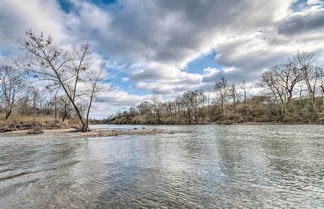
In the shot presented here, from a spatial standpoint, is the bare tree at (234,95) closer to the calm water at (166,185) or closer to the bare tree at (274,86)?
the bare tree at (274,86)

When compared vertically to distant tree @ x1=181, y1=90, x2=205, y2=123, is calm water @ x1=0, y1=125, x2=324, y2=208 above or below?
below

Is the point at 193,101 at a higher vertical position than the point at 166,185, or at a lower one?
higher

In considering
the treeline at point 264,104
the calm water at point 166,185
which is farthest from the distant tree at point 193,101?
the calm water at point 166,185

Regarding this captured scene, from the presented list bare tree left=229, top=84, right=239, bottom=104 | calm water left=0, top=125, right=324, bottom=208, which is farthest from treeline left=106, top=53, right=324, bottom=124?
calm water left=0, top=125, right=324, bottom=208

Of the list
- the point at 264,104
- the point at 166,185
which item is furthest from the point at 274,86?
the point at 166,185

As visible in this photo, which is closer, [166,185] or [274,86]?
[166,185]

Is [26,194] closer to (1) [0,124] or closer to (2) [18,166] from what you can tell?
(2) [18,166]

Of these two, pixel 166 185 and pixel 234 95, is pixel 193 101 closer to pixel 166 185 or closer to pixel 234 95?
pixel 234 95

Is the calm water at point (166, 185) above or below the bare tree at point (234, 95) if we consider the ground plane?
below

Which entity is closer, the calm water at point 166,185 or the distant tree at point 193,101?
the calm water at point 166,185

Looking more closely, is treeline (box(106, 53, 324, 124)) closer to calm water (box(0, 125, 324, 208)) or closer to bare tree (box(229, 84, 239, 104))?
bare tree (box(229, 84, 239, 104))

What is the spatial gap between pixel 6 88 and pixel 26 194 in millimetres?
57580

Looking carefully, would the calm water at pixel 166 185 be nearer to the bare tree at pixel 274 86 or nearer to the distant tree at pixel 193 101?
the bare tree at pixel 274 86

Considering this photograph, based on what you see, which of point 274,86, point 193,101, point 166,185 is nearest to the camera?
point 166,185
